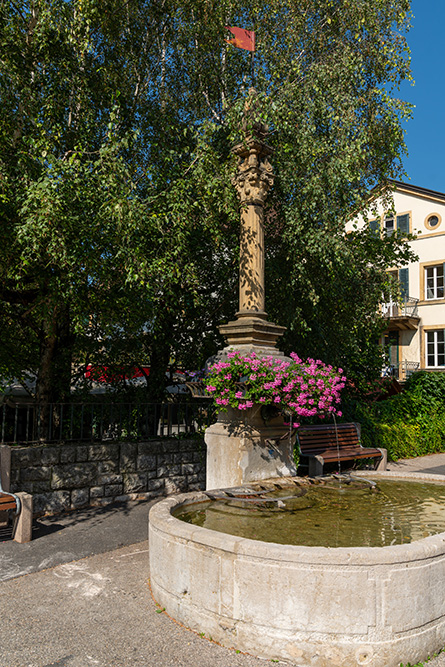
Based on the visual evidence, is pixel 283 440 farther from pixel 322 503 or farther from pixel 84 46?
pixel 84 46

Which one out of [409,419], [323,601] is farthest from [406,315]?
[323,601]

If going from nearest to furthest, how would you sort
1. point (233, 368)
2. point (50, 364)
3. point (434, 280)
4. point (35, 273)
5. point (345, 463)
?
point (233, 368), point (35, 273), point (50, 364), point (345, 463), point (434, 280)

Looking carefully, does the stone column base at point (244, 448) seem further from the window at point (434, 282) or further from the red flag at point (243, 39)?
the window at point (434, 282)

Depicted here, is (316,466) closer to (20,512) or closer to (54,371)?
(20,512)

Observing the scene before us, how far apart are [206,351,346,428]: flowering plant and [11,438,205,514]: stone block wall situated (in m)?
2.40

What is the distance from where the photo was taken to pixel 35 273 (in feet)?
23.6

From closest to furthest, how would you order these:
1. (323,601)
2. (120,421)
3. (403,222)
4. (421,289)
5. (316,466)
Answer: (323,601) < (316,466) < (120,421) < (421,289) < (403,222)

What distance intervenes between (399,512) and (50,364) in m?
6.11

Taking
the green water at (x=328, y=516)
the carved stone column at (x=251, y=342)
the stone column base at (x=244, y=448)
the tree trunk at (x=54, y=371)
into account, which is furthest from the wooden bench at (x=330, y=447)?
the tree trunk at (x=54, y=371)

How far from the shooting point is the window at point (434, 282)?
27.0 metres

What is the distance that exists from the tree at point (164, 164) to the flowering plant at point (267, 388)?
180 cm

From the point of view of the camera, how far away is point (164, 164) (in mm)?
9336

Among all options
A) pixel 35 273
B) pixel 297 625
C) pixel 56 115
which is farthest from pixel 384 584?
pixel 56 115

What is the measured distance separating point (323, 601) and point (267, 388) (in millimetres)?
3102
